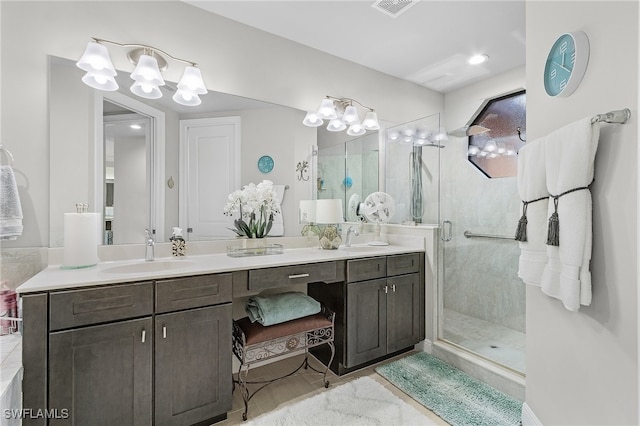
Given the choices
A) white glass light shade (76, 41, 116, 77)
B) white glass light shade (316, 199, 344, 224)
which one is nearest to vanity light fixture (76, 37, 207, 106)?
white glass light shade (76, 41, 116, 77)

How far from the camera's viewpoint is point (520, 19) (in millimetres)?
2242

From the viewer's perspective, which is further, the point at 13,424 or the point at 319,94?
the point at 319,94

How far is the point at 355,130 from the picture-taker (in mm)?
2895

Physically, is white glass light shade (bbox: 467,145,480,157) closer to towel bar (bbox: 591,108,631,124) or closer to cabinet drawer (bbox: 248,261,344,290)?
cabinet drawer (bbox: 248,261,344,290)

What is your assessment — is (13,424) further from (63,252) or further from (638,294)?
(638,294)

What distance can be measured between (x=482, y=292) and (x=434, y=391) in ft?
4.14

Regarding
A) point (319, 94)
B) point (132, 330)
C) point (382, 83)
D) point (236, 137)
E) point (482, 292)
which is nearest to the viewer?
point (132, 330)

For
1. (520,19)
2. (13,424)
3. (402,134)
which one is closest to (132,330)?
(13,424)

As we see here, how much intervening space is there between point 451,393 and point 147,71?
9.32 feet

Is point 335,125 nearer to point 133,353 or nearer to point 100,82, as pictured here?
point 100,82

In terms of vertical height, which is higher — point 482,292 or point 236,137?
point 236,137

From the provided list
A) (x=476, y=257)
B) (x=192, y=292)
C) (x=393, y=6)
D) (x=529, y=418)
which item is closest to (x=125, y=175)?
(x=192, y=292)

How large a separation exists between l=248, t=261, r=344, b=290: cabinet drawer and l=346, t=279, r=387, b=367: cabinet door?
0.56ft

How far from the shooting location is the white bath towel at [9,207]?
1.46 metres
